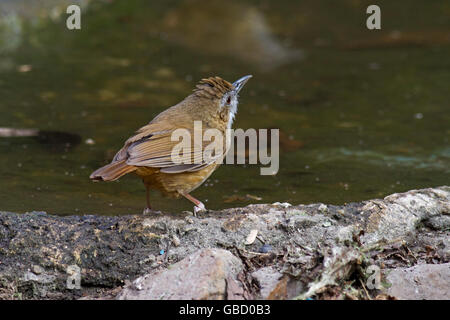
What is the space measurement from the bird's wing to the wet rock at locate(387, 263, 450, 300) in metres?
1.48

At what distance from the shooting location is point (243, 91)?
8508 mm

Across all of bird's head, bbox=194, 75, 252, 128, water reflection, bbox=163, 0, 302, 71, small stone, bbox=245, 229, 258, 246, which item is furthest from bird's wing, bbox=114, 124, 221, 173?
water reflection, bbox=163, 0, 302, 71

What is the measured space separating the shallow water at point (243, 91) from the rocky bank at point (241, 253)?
80 cm

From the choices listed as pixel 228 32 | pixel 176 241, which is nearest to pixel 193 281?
pixel 176 241

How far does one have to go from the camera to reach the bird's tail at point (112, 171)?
4.00 meters

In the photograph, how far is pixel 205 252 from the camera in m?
3.40

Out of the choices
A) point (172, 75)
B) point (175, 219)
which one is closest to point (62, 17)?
point (172, 75)

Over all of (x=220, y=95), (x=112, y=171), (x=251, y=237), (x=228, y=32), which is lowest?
(x=251, y=237)

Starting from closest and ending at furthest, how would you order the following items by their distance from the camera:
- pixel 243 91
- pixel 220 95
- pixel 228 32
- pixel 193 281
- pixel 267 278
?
pixel 193 281, pixel 267 278, pixel 220 95, pixel 243 91, pixel 228 32

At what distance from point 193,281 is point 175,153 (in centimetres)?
128

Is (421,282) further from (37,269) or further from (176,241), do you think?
(37,269)

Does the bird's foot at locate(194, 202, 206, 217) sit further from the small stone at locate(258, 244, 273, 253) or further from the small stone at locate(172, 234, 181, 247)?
the small stone at locate(258, 244, 273, 253)

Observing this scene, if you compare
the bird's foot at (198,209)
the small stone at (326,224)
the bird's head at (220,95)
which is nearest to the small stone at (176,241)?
the bird's foot at (198,209)
